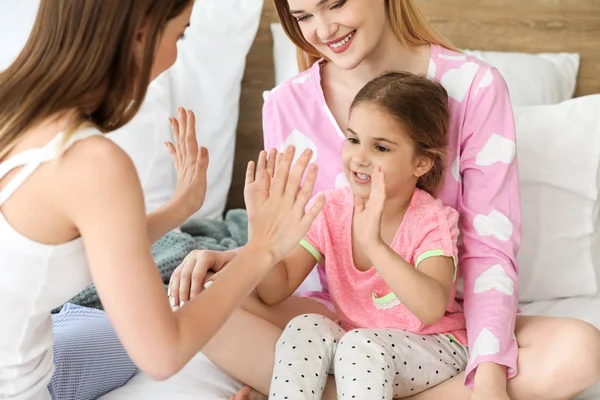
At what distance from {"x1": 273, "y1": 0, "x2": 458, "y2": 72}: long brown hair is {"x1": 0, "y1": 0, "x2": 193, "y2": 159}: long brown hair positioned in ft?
1.87

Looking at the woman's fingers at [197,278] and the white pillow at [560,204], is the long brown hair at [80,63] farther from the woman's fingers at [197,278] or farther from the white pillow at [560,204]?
the white pillow at [560,204]

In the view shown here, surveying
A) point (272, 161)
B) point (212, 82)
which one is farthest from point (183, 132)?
point (212, 82)

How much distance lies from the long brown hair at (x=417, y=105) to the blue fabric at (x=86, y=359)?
2.05 ft

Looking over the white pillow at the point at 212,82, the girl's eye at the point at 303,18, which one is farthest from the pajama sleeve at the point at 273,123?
the white pillow at the point at 212,82

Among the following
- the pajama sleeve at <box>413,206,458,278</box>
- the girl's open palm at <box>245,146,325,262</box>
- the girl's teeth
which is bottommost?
the pajama sleeve at <box>413,206,458,278</box>

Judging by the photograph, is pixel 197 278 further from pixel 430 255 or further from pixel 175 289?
pixel 430 255

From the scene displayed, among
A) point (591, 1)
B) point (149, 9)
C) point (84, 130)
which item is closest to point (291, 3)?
point (149, 9)

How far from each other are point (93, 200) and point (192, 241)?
97 centimetres

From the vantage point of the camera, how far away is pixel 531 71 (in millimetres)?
2199

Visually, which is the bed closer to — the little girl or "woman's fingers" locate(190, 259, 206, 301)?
the little girl

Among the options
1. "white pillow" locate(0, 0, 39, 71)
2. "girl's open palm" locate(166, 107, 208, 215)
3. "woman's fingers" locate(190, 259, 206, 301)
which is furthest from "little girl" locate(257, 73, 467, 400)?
"white pillow" locate(0, 0, 39, 71)

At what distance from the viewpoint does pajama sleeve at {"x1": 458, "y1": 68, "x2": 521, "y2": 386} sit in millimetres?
1467

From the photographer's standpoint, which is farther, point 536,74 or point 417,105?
point 536,74

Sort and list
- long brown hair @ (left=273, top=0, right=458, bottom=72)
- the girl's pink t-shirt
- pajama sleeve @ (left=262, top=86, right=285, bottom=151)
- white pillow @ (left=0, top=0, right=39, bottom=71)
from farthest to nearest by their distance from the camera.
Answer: white pillow @ (left=0, top=0, right=39, bottom=71), pajama sleeve @ (left=262, top=86, right=285, bottom=151), long brown hair @ (left=273, top=0, right=458, bottom=72), the girl's pink t-shirt
